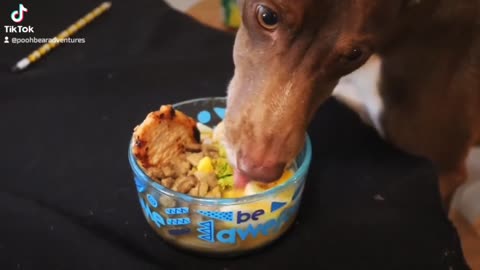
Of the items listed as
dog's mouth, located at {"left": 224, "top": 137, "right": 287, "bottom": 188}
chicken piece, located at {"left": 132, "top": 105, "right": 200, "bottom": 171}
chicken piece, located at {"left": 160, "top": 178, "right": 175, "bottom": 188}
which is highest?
dog's mouth, located at {"left": 224, "top": 137, "right": 287, "bottom": 188}

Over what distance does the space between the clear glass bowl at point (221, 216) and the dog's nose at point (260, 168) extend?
0.02m

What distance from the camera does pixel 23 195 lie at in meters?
0.85

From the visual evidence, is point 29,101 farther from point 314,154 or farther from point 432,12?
point 432,12

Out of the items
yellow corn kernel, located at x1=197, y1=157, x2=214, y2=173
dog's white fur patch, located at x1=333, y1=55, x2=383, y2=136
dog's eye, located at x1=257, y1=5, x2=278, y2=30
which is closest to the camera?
dog's eye, located at x1=257, y1=5, x2=278, y2=30

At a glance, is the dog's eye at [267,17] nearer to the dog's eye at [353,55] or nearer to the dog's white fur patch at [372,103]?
the dog's eye at [353,55]

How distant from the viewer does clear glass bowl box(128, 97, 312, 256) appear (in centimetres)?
69

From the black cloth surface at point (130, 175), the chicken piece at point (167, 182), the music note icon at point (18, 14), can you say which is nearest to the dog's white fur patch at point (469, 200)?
the black cloth surface at point (130, 175)

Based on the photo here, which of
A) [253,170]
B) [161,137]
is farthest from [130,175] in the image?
[253,170]

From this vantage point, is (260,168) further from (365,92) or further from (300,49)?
(365,92)

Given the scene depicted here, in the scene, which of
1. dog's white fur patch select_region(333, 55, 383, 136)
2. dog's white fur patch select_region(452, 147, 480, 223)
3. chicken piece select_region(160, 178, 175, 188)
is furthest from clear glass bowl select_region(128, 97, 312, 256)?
dog's white fur patch select_region(452, 147, 480, 223)

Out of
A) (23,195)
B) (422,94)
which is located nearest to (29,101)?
(23,195)

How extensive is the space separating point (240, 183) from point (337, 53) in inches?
7.5

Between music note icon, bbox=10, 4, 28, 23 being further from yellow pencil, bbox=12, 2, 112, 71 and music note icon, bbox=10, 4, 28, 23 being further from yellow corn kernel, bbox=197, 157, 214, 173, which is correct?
yellow corn kernel, bbox=197, 157, 214, 173

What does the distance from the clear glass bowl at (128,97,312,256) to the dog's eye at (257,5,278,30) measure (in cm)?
18
